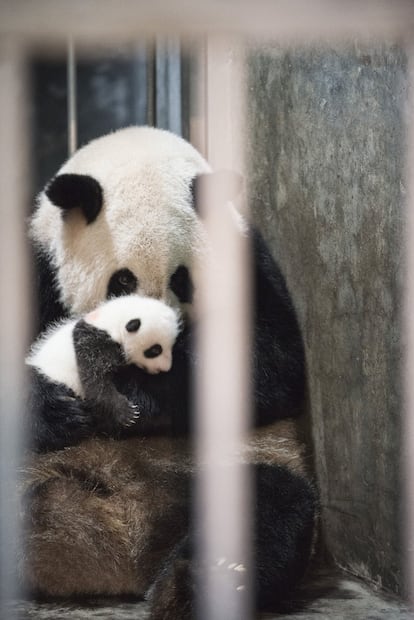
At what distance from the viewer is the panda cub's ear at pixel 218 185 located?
268cm

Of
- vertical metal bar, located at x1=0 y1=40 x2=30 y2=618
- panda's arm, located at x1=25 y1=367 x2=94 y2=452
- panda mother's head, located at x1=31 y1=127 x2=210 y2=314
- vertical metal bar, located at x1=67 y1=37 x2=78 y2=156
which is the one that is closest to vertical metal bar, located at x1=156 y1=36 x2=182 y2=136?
vertical metal bar, located at x1=67 y1=37 x2=78 y2=156

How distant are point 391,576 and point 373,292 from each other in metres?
0.73

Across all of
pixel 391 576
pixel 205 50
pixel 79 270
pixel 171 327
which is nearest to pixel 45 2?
pixel 171 327

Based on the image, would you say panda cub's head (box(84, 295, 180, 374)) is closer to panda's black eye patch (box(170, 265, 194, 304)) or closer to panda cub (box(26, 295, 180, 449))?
panda cub (box(26, 295, 180, 449))

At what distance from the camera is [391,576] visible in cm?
218

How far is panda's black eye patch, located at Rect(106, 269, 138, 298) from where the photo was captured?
103 inches

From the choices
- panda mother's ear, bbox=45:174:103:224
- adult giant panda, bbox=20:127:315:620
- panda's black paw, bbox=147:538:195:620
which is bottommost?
panda's black paw, bbox=147:538:195:620

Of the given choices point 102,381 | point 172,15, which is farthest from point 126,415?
point 172,15

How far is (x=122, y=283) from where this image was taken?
2.64 m

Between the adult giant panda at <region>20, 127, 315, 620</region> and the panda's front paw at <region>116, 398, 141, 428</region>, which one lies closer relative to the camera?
the adult giant panda at <region>20, 127, 315, 620</region>

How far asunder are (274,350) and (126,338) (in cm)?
53

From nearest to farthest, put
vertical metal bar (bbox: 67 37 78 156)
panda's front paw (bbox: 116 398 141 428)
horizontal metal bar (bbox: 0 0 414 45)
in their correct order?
horizontal metal bar (bbox: 0 0 414 45), panda's front paw (bbox: 116 398 141 428), vertical metal bar (bbox: 67 37 78 156)

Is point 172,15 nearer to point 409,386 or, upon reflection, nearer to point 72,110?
point 409,386

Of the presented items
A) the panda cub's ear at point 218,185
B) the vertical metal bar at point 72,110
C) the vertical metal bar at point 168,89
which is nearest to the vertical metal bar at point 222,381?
the panda cub's ear at point 218,185
